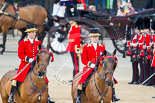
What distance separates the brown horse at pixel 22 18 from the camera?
67.7 ft

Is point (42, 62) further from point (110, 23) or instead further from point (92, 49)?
point (110, 23)

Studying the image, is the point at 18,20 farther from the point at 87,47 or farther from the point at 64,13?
the point at 87,47

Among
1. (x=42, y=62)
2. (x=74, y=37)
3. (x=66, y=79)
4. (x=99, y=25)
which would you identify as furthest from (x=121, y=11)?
(x=42, y=62)

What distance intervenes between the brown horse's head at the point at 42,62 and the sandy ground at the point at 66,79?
2.40 m

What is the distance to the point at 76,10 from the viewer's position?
18453mm

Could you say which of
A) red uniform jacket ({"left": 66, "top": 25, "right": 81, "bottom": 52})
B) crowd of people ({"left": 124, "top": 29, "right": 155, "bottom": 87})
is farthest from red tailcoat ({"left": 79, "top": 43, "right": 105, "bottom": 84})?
red uniform jacket ({"left": 66, "top": 25, "right": 81, "bottom": 52})

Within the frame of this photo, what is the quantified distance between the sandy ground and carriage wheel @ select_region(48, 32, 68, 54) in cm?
27

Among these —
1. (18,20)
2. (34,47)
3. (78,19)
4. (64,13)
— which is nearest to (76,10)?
(78,19)

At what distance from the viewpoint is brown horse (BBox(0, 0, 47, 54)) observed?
20.6 metres

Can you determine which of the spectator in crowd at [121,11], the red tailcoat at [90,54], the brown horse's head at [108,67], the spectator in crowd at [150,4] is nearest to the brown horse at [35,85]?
the red tailcoat at [90,54]

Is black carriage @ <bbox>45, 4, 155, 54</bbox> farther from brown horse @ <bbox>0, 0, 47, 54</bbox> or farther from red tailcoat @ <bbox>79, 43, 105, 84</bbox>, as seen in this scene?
red tailcoat @ <bbox>79, 43, 105, 84</bbox>

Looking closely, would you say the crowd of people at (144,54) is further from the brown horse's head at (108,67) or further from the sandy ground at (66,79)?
the brown horse's head at (108,67)

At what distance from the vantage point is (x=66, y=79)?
14438 mm

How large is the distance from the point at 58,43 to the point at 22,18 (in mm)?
1785
